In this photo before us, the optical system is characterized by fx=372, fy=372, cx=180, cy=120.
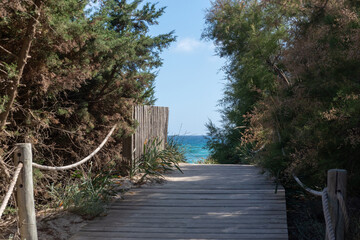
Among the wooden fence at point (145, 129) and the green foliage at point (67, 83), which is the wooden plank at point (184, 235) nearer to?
the green foliage at point (67, 83)

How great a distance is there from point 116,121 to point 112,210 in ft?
7.81

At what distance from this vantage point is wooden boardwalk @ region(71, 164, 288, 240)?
4.70m

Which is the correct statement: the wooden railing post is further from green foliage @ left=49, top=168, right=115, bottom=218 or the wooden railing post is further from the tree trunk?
the tree trunk

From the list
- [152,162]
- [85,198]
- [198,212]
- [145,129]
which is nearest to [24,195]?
[85,198]

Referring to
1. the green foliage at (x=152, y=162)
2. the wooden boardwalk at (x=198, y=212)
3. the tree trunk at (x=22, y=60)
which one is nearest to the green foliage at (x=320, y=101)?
the wooden boardwalk at (x=198, y=212)

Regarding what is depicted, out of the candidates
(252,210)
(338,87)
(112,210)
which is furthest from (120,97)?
(338,87)

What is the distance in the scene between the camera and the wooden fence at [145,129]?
7.89 meters

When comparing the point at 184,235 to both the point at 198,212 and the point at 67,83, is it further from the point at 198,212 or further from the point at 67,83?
the point at 67,83

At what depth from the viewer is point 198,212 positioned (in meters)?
5.50

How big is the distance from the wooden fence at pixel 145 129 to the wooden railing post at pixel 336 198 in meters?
4.92

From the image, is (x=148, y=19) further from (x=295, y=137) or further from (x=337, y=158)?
(x=337, y=158)

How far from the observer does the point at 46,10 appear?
5.13 meters

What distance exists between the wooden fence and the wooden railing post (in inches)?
194

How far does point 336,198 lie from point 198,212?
2406mm
